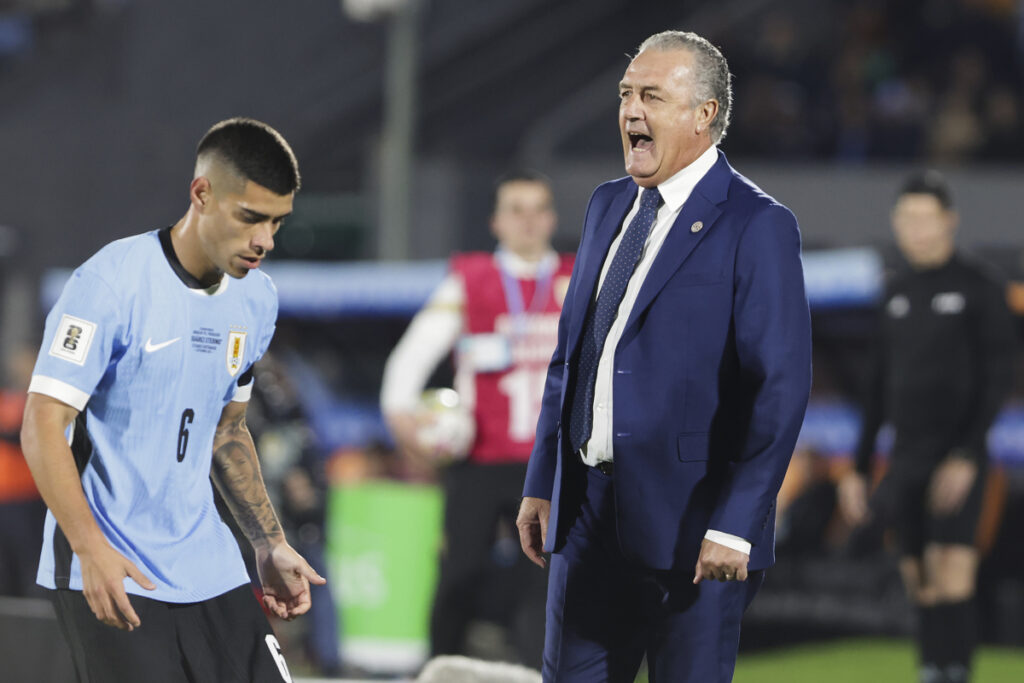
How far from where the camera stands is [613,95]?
1590 centimetres

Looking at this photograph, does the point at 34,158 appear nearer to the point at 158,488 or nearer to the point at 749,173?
the point at 749,173

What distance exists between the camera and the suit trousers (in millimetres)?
3537

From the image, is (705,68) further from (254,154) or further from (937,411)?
(937,411)

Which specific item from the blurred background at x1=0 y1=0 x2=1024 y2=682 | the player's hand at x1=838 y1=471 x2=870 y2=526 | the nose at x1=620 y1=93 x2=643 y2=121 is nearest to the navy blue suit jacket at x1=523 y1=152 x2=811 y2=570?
the nose at x1=620 y1=93 x2=643 y2=121

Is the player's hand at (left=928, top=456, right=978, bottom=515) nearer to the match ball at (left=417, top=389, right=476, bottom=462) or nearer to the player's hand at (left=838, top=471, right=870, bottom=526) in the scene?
the player's hand at (left=838, top=471, right=870, bottom=526)

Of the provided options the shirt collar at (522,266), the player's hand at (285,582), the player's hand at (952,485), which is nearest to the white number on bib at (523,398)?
the shirt collar at (522,266)

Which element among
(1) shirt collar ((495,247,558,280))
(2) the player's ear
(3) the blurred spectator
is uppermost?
(1) shirt collar ((495,247,558,280))

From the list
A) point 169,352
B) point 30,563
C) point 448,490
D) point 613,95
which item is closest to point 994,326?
point 448,490

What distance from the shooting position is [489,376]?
6266mm

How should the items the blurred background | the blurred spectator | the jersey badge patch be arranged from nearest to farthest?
the jersey badge patch
the blurred background
the blurred spectator

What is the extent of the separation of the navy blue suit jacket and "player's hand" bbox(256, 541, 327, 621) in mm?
848

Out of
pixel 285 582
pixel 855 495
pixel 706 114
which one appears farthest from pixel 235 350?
pixel 855 495

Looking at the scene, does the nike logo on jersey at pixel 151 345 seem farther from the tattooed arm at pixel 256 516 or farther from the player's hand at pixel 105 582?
the player's hand at pixel 105 582

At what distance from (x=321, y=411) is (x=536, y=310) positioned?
4.31 meters
